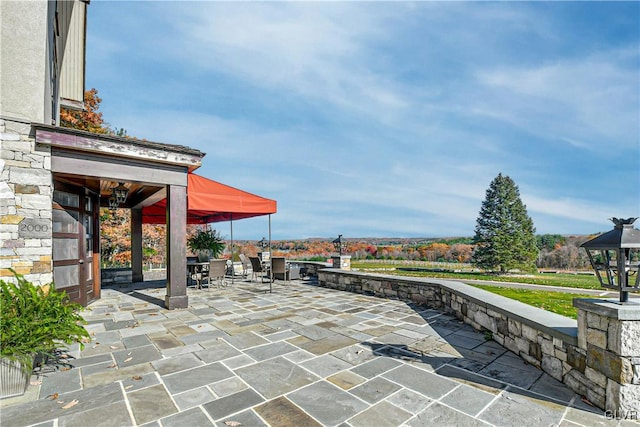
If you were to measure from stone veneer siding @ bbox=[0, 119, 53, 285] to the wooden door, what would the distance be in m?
1.02

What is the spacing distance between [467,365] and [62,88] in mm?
10065

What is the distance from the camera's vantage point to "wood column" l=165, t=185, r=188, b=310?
5.25 meters

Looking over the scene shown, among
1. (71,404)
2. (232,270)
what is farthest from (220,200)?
(71,404)

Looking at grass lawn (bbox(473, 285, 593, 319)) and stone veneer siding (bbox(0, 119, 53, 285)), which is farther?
grass lawn (bbox(473, 285, 593, 319))

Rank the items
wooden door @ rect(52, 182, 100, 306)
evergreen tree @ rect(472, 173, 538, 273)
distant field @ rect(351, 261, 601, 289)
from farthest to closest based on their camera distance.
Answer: evergreen tree @ rect(472, 173, 538, 273) < distant field @ rect(351, 261, 601, 289) < wooden door @ rect(52, 182, 100, 306)

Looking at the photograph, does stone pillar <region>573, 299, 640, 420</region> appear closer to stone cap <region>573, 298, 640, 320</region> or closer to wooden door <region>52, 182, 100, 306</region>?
stone cap <region>573, 298, 640, 320</region>

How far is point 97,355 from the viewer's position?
3146mm

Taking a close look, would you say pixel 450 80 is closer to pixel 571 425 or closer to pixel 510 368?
pixel 510 368

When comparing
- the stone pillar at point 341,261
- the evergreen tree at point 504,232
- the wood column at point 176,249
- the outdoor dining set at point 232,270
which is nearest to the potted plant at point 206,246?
the outdoor dining set at point 232,270

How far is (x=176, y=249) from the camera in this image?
5.32m

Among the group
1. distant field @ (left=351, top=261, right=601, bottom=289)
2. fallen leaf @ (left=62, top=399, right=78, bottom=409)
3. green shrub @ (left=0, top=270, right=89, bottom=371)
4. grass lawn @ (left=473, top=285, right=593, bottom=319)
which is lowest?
distant field @ (left=351, top=261, right=601, bottom=289)

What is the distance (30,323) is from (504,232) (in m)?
31.2

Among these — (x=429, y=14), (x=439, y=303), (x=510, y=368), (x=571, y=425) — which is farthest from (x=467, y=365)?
(x=429, y=14)

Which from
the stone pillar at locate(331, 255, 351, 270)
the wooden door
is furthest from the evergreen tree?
the wooden door
